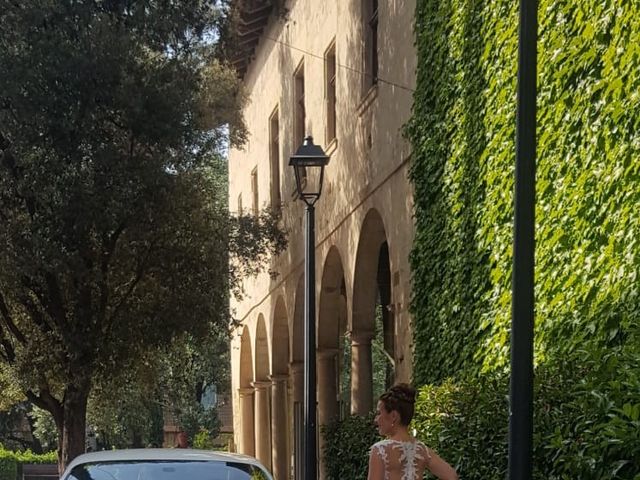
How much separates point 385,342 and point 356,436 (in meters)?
13.4

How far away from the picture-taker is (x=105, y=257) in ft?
59.6

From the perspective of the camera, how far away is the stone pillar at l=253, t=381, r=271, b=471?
31.4 metres

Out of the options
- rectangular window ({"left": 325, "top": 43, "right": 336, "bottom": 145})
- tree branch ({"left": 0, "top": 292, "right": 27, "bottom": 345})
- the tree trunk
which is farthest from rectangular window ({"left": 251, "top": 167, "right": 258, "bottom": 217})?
the tree trunk

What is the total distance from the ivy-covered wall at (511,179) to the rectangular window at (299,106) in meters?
10.4

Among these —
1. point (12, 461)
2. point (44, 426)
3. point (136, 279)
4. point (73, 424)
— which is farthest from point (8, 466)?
point (136, 279)

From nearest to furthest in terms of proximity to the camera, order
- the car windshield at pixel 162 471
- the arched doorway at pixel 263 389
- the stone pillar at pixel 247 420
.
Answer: the car windshield at pixel 162 471
the arched doorway at pixel 263 389
the stone pillar at pixel 247 420

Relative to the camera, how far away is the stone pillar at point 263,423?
103ft

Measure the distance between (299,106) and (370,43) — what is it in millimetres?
6789

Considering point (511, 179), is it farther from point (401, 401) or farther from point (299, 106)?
point (299, 106)

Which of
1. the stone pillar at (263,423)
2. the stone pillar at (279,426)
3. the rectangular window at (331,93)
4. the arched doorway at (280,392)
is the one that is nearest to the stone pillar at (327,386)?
the rectangular window at (331,93)

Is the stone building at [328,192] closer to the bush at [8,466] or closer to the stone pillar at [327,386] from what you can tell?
the stone pillar at [327,386]

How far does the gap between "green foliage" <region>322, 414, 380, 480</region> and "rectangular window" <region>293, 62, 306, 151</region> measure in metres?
8.01

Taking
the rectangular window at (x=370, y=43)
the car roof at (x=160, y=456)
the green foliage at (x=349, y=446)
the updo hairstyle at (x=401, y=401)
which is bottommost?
the car roof at (x=160, y=456)

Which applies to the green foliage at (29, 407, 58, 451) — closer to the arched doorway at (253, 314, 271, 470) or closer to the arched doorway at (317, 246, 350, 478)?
the arched doorway at (253, 314, 271, 470)
